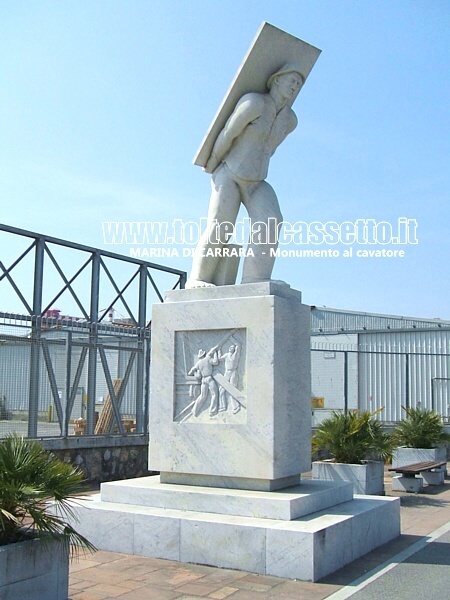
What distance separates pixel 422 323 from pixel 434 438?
874cm

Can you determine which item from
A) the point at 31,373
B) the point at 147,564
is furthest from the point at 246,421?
the point at 31,373

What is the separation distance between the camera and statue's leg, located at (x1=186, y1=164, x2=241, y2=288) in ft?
24.7

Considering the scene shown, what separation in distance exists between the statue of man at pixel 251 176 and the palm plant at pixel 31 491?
120 inches

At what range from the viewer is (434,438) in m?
13.8

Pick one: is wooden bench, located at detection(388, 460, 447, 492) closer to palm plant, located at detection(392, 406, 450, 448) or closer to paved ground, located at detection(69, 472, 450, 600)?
palm plant, located at detection(392, 406, 450, 448)

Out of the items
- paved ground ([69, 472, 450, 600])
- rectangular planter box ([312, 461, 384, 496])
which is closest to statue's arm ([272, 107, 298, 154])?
paved ground ([69, 472, 450, 600])

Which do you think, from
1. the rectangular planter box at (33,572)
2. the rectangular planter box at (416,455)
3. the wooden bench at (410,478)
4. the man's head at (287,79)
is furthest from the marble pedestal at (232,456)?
the rectangular planter box at (416,455)

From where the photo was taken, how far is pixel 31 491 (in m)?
4.40

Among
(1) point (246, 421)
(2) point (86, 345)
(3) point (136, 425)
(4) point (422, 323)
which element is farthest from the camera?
(4) point (422, 323)

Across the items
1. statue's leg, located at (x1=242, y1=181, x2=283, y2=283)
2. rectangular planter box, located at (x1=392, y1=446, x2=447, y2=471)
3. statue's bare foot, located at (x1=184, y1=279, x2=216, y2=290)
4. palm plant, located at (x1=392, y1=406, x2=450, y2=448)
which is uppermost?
statue's leg, located at (x1=242, y1=181, x2=283, y2=283)

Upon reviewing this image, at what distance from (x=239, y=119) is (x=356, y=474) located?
5.51 meters

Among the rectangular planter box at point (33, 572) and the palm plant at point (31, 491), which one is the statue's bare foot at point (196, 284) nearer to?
the palm plant at point (31, 491)

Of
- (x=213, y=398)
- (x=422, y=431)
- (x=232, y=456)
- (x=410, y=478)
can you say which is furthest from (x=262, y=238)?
(x=422, y=431)

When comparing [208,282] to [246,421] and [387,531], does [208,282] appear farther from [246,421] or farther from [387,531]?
[387,531]
